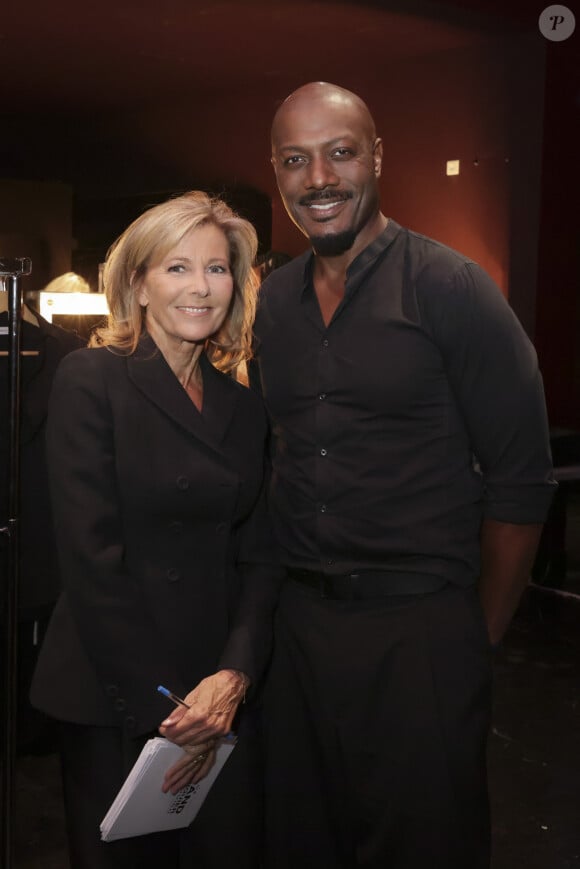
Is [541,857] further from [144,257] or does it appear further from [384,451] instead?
[144,257]

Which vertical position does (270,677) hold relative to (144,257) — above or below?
below

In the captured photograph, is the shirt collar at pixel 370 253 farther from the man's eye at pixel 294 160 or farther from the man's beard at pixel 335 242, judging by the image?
the man's eye at pixel 294 160

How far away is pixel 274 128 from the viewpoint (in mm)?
2146

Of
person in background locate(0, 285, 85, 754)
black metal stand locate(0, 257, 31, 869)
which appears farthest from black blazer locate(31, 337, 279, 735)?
person in background locate(0, 285, 85, 754)

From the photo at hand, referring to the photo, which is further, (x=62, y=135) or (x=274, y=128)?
(x=62, y=135)

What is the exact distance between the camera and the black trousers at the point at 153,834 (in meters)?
1.92

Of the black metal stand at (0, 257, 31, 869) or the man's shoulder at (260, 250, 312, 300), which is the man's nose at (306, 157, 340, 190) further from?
the black metal stand at (0, 257, 31, 869)

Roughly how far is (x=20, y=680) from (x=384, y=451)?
2151 millimetres

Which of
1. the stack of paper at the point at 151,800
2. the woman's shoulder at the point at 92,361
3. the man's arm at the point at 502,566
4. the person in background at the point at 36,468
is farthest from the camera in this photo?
the person in background at the point at 36,468

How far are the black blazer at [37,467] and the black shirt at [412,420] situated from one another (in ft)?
4.83

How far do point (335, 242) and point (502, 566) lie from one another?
730 mm

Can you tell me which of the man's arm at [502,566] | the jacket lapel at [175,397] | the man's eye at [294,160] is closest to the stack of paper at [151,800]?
the jacket lapel at [175,397]

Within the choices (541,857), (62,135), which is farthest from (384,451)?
(62,135)

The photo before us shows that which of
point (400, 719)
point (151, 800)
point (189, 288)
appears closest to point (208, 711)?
point (151, 800)
